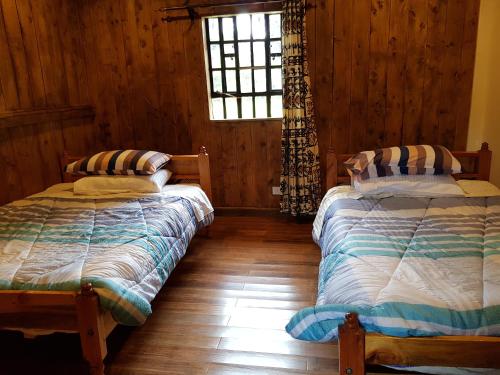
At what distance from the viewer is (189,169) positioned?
3438 mm

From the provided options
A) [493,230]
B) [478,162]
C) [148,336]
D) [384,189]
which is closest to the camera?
[493,230]

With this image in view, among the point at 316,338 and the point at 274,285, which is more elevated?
the point at 316,338

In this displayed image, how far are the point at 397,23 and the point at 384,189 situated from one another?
168cm

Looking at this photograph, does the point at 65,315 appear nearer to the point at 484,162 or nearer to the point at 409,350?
the point at 409,350

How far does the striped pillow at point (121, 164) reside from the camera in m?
3.10

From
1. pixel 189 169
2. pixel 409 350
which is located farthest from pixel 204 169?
pixel 409 350

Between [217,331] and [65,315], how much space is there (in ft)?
2.60

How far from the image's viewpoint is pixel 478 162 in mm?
3027

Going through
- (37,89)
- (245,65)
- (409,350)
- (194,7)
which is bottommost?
(409,350)

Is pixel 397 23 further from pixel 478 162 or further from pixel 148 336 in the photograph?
pixel 148 336

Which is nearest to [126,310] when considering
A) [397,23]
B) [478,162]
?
[478,162]

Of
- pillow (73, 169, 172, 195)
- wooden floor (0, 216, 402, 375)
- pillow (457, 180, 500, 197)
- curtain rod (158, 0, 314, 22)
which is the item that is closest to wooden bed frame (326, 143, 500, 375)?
wooden floor (0, 216, 402, 375)

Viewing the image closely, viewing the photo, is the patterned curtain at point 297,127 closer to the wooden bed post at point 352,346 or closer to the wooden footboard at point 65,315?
the wooden footboard at point 65,315

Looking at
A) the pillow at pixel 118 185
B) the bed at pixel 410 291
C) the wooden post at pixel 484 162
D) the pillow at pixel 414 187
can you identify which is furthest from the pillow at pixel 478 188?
the pillow at pixel 118 185
